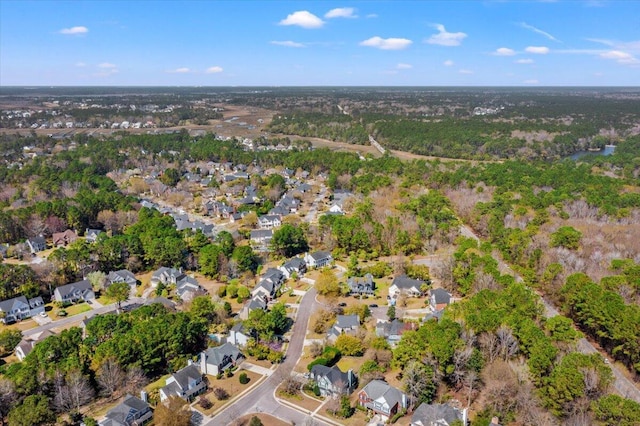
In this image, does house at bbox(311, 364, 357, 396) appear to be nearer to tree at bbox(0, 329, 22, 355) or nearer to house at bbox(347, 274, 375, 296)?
house at bbox(347, 274, 375, 296)

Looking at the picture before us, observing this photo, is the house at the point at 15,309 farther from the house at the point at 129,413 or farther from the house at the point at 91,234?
the house at the point at 129,413

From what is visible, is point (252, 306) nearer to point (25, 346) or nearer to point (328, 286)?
point (328, 286)

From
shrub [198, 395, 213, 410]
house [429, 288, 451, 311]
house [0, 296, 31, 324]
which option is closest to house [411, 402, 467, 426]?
shrub [198, 395, 213, 410]

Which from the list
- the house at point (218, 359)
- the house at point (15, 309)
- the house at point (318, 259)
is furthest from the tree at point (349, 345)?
the house at point (15, 309)

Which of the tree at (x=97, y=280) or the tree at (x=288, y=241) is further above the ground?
the tree at (x=288, y=241)

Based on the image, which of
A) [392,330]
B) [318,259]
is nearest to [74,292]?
[318,259]

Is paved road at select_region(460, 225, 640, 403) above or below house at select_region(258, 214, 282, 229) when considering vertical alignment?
below
